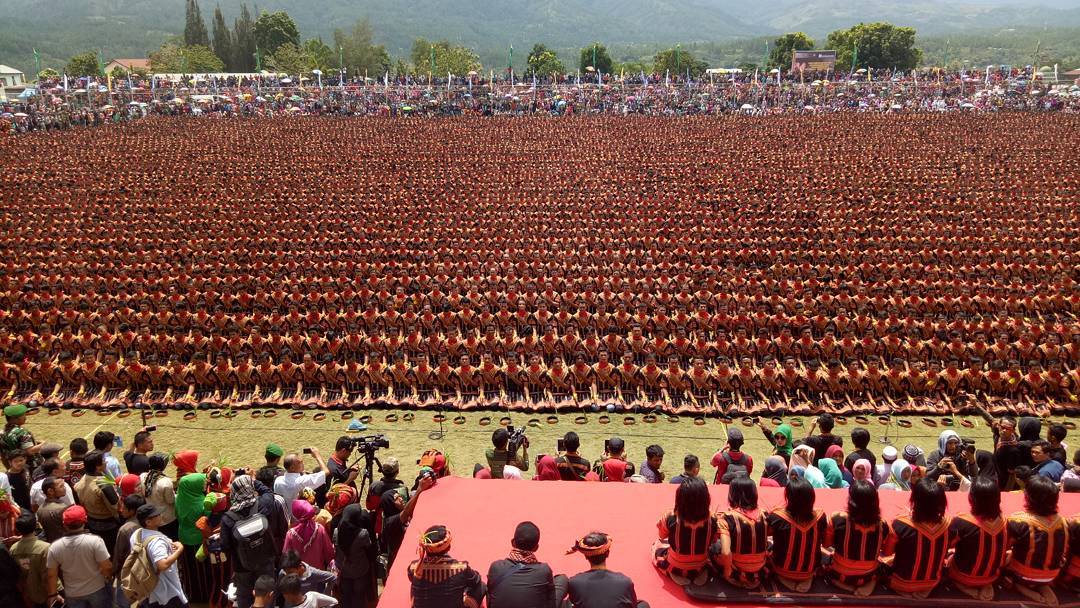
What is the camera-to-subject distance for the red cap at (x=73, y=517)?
5.34 meters

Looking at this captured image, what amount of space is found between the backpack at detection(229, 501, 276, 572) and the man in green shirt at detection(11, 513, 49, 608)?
1.38m

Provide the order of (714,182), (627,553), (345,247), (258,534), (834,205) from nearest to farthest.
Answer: (627,553) → (258,534) → (345,247) → (834,205) → (714,182)

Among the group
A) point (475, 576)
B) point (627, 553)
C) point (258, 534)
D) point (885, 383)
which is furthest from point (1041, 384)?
point (258, 534)

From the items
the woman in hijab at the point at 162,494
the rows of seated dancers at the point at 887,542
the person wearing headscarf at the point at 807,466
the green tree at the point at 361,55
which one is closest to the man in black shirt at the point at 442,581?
the rows of seated dancers at the point at 887,542

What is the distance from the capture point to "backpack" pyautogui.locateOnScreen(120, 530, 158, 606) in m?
5.43

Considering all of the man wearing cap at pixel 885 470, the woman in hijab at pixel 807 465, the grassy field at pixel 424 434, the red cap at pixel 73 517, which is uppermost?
the red cap at pixel 73 517

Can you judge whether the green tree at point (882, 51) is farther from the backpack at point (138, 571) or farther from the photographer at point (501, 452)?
the backpack at point (138, 571)

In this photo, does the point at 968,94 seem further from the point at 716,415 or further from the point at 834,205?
the point at 716,415

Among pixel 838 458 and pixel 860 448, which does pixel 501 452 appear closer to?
pixel 838 458

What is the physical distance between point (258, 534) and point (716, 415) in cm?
739

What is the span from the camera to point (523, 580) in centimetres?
424

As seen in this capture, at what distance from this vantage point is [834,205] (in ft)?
68.3

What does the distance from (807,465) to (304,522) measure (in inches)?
179

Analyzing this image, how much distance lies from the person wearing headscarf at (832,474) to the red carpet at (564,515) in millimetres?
910
